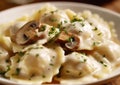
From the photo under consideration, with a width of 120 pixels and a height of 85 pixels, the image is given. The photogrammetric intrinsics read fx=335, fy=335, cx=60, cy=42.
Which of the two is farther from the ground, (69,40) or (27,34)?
(27,34)

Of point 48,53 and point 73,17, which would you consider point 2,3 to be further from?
point 48,53

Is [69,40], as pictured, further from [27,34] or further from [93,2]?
[93,2]

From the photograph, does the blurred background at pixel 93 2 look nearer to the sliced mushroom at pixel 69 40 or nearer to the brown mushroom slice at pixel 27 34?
the brown mushroom slice at pixel 27 34

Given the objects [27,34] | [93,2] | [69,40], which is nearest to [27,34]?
[27,34]

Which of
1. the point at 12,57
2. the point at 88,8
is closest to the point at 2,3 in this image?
the point at 88,8

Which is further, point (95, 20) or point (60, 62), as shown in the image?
point (95, 20)

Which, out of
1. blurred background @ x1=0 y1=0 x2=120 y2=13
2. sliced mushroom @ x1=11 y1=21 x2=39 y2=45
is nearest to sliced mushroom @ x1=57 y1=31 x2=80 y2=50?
sliced mushroom @ x1=11 y1=21 x2=39 y2=45
